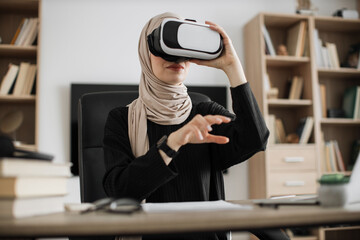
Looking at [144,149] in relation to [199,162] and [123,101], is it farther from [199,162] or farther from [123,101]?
[123,101]

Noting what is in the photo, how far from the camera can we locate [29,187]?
62cm

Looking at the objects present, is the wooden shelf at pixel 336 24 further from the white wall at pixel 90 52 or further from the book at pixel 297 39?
the white wall at pixel 90 52

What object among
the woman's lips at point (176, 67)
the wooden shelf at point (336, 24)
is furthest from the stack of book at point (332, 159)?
the woman's lips at point (176, 67)

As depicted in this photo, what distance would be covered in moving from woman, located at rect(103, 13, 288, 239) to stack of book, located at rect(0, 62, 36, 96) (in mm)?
1771

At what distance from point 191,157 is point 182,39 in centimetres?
48

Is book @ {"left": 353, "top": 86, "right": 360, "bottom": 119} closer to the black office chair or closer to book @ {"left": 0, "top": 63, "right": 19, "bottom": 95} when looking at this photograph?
the black office chair

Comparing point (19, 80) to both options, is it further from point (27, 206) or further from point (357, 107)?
point (357, 107)

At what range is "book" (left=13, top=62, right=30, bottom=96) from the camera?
2859 millimetres

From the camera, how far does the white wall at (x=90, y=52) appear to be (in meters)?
3.01

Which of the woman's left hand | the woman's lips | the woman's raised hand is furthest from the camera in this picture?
the woman's lips

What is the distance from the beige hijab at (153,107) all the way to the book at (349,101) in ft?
8.33

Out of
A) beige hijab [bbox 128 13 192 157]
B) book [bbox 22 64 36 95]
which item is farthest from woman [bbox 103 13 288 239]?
book [bbox 22 64 36 95]

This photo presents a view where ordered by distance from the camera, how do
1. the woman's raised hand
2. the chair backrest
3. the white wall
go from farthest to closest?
1. the white wall
2. the chair backrest
3. the woman's raised hand

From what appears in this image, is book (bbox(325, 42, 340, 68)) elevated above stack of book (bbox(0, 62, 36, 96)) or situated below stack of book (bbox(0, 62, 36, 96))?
above
